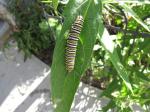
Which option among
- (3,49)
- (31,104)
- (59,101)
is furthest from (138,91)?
(3,49)

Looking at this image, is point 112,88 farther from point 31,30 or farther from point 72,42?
point 31,30

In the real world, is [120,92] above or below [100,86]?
above

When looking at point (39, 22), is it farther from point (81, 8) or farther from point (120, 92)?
point (81, 8)

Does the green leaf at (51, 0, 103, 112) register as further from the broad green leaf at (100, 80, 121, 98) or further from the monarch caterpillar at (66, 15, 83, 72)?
the broad green leaf at (100, 80, 121, 98)

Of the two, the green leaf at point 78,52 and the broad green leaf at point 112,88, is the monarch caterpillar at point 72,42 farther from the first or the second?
the broad green leaf at point 112,88

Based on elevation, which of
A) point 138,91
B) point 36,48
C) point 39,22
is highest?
point 138,91

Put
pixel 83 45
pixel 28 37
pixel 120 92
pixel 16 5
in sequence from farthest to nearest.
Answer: pixel 28 37, pixel 16 5, pixel 120 92, pixel 83 45

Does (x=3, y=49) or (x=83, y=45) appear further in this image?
(x=3, y=49)
